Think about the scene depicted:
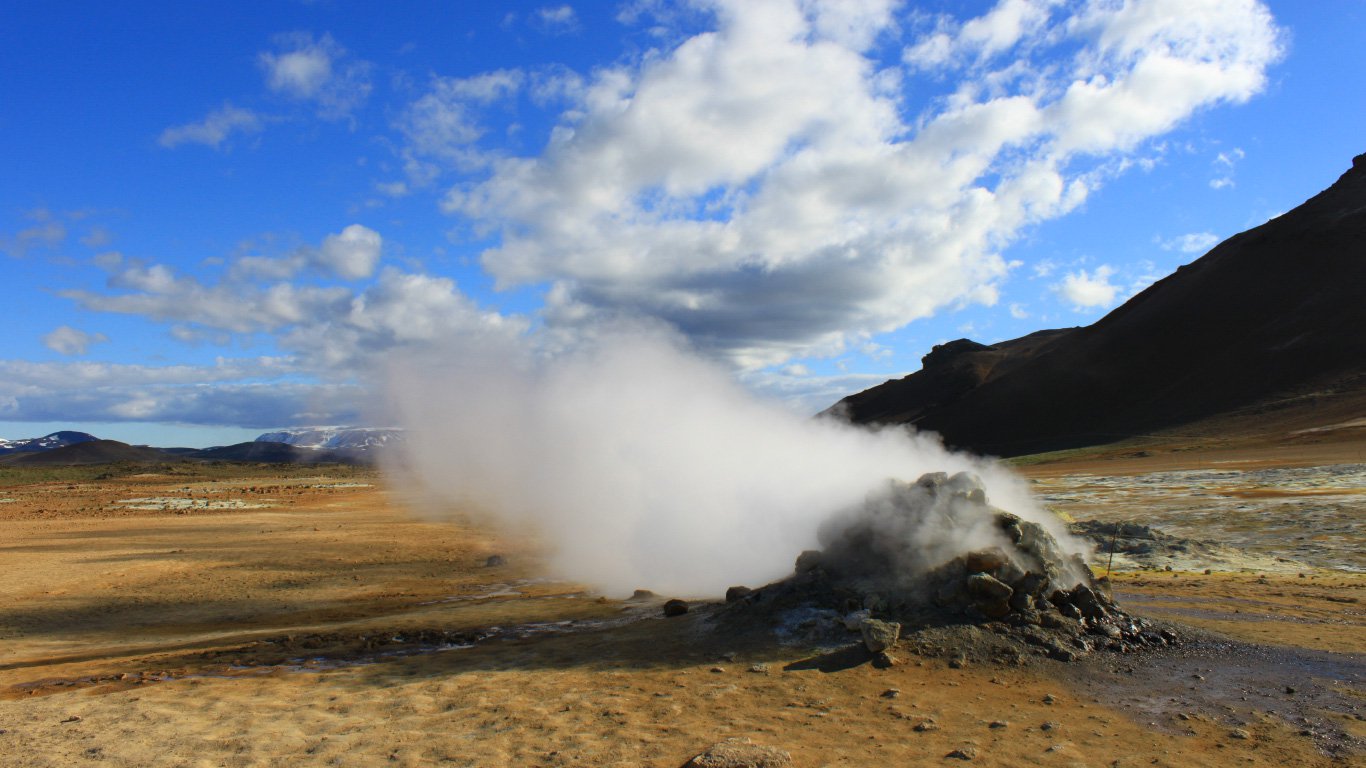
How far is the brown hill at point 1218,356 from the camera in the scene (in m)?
84.1

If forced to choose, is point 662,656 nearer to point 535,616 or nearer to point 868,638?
point 868,638

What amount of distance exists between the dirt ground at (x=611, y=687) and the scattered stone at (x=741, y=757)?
1.22 feet

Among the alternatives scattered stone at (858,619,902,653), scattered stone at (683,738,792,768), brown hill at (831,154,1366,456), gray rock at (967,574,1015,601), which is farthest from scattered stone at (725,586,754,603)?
brown hill at (831,154,1366,456)

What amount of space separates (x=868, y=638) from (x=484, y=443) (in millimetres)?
28588

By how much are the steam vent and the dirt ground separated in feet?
1.59

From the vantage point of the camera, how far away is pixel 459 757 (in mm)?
7371

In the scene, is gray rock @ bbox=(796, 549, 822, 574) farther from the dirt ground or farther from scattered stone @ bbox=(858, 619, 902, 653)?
scattered stone @ bbox=(858, 619, 902, 653)

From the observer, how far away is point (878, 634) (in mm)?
9914

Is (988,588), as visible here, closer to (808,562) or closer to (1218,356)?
(808,562)

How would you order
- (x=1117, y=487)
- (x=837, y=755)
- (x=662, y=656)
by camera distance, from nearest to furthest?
(x=837, y=755) < (x=662, y=656) < (x=1117, y=487)

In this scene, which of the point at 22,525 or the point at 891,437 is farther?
the point at 22,525

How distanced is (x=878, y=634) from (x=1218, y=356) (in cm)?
11161

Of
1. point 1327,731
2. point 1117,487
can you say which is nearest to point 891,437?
point 1327,731

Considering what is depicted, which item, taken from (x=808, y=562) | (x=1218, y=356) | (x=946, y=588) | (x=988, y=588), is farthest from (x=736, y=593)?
(x=1218, y=356)
